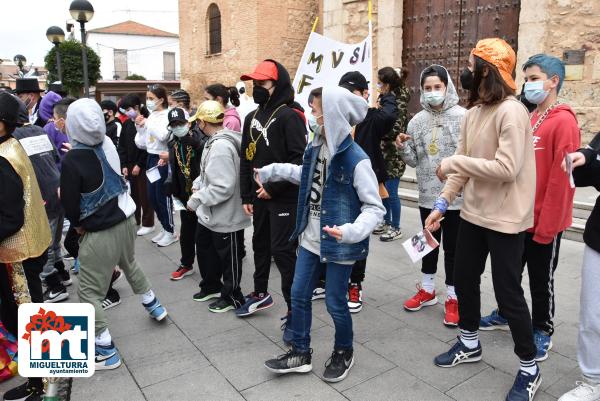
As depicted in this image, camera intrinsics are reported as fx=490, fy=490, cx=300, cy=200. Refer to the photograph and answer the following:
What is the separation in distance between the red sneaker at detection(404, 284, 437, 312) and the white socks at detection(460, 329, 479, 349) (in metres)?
0.87

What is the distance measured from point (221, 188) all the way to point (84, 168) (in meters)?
1.04

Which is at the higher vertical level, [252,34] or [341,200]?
[252,34]

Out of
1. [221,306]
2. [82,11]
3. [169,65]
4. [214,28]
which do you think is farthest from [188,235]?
[169,65]

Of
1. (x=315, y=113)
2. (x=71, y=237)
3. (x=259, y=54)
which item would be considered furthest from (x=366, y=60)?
(x=259, y=54)

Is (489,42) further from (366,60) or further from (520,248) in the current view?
(366,60)

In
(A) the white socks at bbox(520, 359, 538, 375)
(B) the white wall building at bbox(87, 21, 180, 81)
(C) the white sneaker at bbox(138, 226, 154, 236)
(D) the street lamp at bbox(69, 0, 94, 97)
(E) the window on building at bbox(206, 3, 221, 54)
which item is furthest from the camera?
(B) the white wall building at bbox(87, 21, 180, 81)

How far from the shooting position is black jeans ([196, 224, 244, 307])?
402 centimetres

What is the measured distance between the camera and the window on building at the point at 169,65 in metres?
59.4

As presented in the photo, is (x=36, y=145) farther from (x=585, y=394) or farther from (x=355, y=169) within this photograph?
(x=585, y=394)

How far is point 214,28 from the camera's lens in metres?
18.2

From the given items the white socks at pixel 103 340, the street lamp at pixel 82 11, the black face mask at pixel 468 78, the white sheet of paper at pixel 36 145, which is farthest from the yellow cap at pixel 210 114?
the street lamp at pixel 82 11

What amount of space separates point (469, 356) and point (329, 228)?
140 centimetres

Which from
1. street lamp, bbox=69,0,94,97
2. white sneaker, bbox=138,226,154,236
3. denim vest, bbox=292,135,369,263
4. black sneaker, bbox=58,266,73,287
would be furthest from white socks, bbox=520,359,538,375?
street lamp, bbox=69,0,94,97

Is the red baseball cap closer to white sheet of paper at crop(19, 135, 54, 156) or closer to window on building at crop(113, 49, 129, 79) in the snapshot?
white sheet of paper at crop(19, 135, 54, 156)
